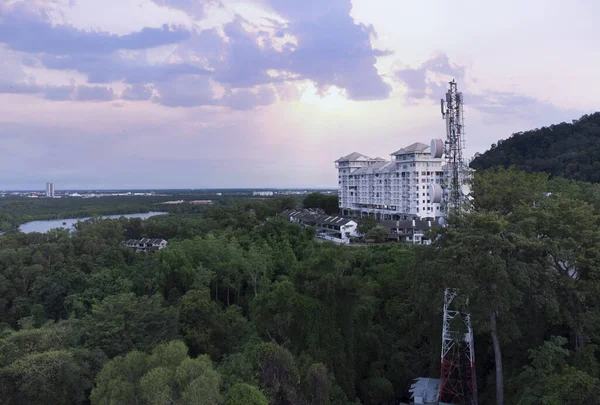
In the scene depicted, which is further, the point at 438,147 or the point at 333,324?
the point at 333,324

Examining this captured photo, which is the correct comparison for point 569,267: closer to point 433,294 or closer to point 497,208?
point 433,294

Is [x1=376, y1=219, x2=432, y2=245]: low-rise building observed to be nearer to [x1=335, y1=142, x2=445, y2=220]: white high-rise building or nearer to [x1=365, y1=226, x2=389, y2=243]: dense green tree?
[x1=365, y1=226, x2=389, y2=243]: dense green tree

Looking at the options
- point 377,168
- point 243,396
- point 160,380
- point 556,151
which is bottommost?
point 243,396

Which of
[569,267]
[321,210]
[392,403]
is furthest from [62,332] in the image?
[321,210]

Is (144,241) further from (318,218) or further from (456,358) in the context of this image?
(456,358)

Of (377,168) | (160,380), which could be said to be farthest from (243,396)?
(377,168)

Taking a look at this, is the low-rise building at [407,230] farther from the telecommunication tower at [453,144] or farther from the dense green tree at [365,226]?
the telecommunication tower at [453,144]
